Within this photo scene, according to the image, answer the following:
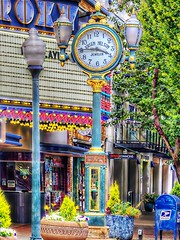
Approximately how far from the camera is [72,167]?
3688 cm

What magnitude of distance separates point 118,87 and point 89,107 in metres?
6.24

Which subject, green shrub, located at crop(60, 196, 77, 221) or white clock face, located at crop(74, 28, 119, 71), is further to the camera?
white clock face, located at crop(74, 28, 119, 71)

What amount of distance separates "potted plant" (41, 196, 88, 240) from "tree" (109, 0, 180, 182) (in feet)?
24.1

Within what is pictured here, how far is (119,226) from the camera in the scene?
22.5 m

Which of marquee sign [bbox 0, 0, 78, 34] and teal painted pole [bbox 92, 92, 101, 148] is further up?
marquee sign [bbox 0, 0, 78, 34]

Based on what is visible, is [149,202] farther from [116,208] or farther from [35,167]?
[35,167]

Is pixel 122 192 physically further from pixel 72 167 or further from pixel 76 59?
pixel 76 59

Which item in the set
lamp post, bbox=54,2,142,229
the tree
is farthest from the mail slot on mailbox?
lamp post, bbox=54,2,142,229

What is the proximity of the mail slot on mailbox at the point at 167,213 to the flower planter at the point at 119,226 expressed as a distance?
0.76 metres

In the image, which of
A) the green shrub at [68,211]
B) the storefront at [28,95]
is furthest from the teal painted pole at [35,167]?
the storefront at [28,95]

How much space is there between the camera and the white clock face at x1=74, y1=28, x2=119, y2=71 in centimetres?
1875

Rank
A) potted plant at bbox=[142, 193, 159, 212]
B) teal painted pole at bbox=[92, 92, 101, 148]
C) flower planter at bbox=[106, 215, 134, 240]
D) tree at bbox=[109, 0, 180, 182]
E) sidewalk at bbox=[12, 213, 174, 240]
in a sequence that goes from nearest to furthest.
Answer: teal painted pole at bbox=[92, 92, 101, 148], flower planter at bbox=[106, 215, 134, 240], tree at bbox=[109, 0, 180, 182], sidewalk at bbox=[12, 213, 174, 240], potted plant at bbox=[142, 193, 159, 212]

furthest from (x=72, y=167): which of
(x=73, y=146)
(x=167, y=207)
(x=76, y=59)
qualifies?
(x=76, y=59)

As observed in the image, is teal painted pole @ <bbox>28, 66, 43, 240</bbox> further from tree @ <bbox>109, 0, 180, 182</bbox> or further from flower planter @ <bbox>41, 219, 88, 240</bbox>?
tree @ <bbox>109, 0, 180, 182</bbox>
